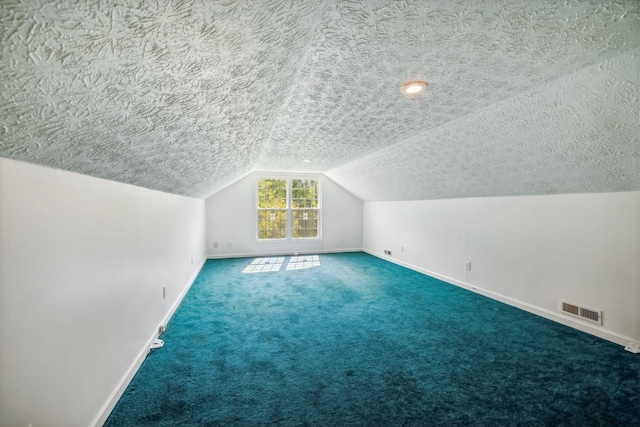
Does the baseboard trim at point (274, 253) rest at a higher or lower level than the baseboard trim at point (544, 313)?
higher

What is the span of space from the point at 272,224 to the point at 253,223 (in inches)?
17.7

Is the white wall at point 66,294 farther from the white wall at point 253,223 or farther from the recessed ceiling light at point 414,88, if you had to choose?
the white wall at point 253,223

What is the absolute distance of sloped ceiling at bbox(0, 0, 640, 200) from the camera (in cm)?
66

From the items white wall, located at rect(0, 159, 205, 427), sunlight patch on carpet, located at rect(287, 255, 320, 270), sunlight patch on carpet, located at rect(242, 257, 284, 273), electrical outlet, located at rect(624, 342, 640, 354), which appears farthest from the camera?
sunlight patch on carpet, located at rect(287, 255, 320, 270)

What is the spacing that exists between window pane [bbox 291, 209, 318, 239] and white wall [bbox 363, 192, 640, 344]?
281cm

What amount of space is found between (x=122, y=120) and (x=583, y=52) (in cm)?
208

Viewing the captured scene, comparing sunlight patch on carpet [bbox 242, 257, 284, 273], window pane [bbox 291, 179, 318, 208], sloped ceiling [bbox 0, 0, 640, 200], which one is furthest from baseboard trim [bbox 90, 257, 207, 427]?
window pane [bbox 291, 179, 318, 208]

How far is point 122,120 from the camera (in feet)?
3.24

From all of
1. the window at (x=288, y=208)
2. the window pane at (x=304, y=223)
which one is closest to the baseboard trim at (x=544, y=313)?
the window pane at (x=304, y=223)

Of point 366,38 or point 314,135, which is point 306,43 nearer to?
point 366,38

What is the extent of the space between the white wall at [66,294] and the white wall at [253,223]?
399 centimetres

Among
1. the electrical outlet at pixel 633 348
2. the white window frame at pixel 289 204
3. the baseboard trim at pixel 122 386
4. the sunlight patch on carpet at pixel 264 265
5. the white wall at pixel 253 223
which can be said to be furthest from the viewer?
the white window frame at pixel 289 204

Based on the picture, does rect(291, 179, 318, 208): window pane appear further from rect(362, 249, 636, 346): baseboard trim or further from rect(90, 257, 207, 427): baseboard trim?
rect(90, 257, 207, 427): baseboard trim

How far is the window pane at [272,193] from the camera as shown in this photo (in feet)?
20.6
